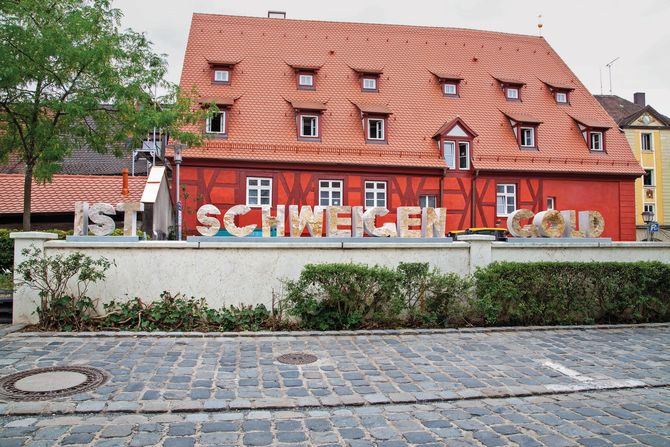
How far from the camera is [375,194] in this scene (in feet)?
78.3

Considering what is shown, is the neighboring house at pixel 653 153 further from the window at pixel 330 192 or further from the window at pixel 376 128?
the window at pixel 330 192

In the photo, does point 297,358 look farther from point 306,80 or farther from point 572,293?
point 306,80

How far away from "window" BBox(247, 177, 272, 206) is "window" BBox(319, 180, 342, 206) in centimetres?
233

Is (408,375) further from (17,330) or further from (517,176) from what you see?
(517,176)

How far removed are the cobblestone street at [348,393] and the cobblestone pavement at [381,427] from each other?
2 centimetres

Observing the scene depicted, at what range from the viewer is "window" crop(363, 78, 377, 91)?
2655cm

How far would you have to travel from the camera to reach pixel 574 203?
25.8 meters

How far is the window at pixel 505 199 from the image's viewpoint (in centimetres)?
2525

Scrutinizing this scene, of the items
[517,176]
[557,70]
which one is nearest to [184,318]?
[517,176]

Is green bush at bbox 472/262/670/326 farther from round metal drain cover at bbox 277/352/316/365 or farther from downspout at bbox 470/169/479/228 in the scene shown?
downspout at bbox 470/169/479/228

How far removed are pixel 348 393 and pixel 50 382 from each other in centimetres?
350

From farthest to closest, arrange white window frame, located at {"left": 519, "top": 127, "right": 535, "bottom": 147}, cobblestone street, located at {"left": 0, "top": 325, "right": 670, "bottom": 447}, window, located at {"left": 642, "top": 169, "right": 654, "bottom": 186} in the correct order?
window, located at {"left": 642, "top": 169, "right": 654, "bottom": 186}, white window frame, located at {"left": 519, "top": 127, "right": 535, "bottom": 147}, cobblestone street, located at {"left": 0, "top": 325, "right": 670, "bottom": 447}

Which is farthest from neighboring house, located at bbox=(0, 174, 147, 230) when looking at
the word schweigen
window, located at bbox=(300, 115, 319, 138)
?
the word schweigen

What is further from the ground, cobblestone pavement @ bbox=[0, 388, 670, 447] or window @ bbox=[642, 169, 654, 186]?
window @ bbox=[642, 169, 654, 186]
